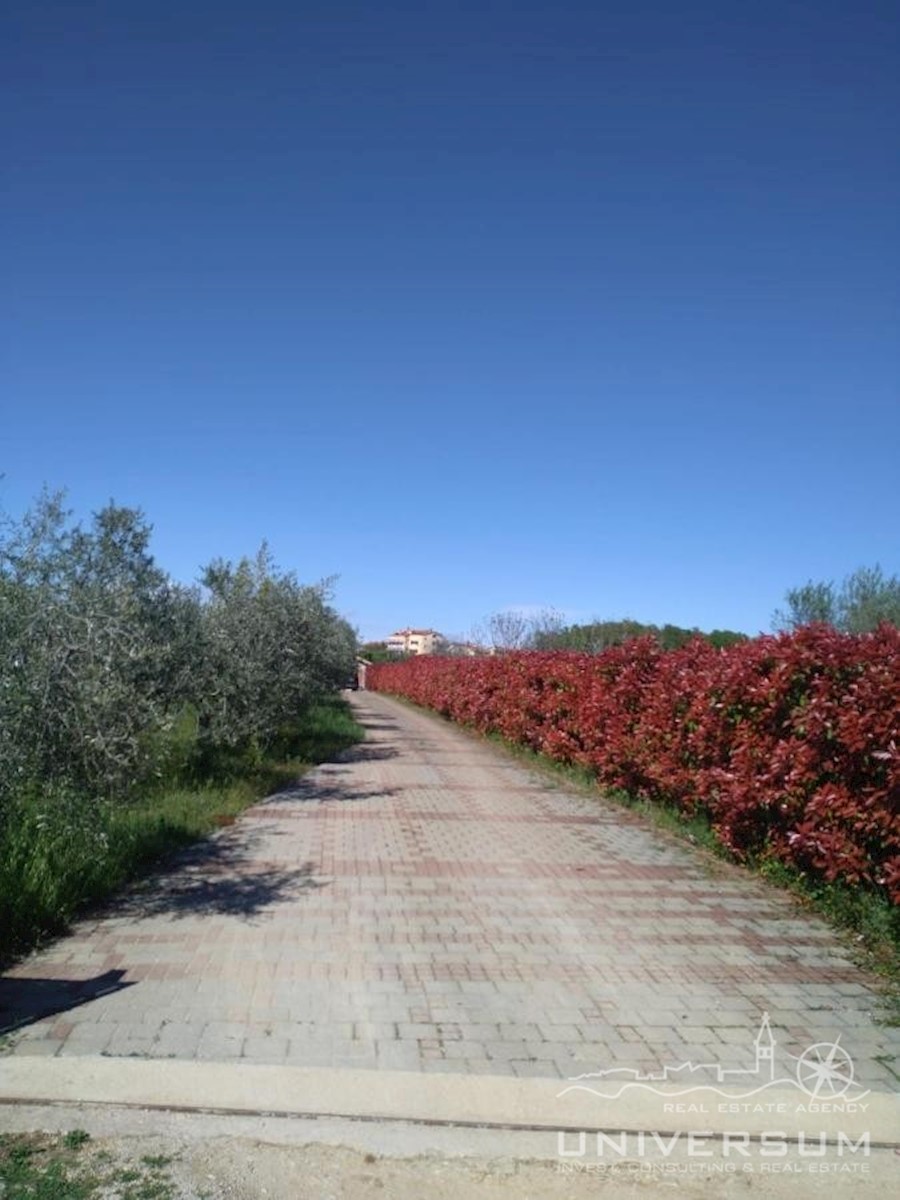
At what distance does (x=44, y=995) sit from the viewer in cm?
452

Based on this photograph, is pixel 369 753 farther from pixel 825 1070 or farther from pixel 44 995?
pixel 825 1070

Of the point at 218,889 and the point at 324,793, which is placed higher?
the point at 324,793

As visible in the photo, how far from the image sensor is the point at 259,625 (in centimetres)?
1327

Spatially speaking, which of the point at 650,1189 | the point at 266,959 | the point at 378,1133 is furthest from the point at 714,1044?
the point at 266,959

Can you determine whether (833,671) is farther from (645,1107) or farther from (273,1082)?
(273,1082)

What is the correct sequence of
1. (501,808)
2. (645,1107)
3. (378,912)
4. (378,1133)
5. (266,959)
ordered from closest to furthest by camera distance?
(378,1133), (645,1107), (266,959), (378,912), (501,808)

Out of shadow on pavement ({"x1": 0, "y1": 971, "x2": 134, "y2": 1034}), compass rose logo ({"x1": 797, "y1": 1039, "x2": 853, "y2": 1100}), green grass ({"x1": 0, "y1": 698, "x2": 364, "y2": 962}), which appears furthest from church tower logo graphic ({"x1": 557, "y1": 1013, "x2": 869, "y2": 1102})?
green grass ({"x1": 0, "y1": 698, "x2": 364, "y2": 962})

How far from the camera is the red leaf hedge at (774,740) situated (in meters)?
5.86

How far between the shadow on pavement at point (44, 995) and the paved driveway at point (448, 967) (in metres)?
0.01

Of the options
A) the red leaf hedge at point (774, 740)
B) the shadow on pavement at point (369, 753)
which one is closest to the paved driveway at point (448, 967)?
the red leaf hedge at point (774, 740)

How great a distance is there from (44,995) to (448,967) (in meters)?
2.08

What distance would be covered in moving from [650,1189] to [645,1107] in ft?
1.73

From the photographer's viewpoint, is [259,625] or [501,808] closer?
[501,808]

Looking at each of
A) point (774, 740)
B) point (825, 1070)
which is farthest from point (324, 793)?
point (825, 1070)
